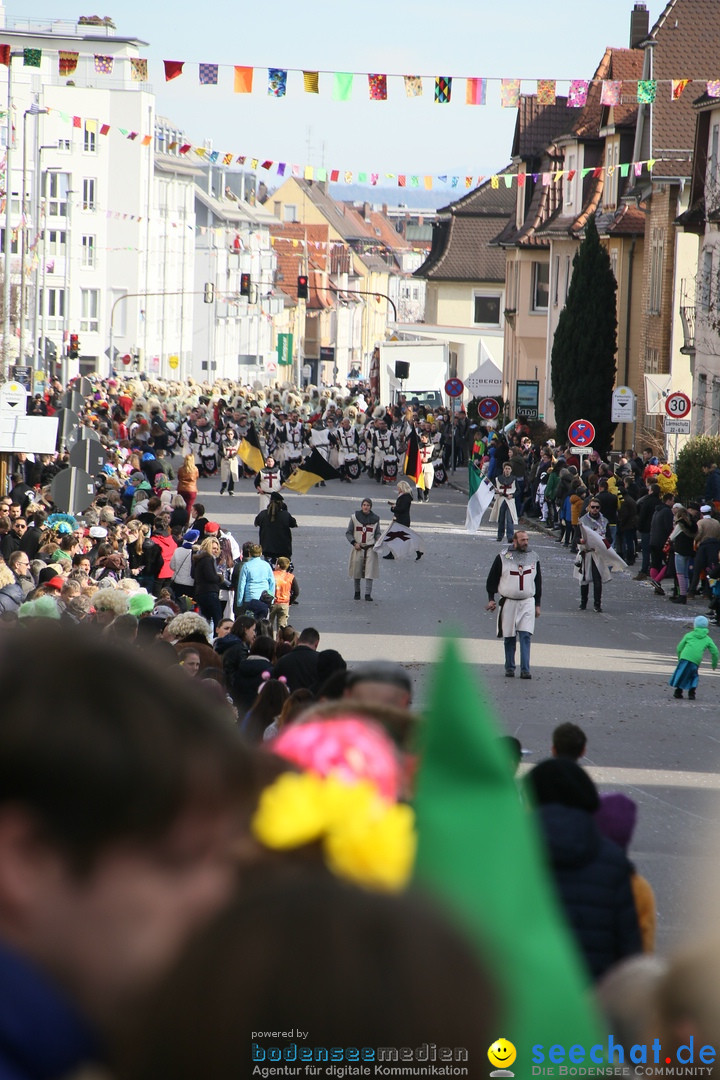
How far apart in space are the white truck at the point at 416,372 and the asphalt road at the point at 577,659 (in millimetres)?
34405

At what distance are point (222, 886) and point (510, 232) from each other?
58924 millimetres

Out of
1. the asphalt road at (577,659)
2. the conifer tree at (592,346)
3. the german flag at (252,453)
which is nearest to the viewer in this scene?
the asphalt road at (577,659)

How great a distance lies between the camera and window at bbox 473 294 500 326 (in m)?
80.4

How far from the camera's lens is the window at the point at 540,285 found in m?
56.7

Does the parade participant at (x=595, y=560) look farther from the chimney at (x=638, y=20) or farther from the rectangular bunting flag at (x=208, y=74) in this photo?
the chimney at (x=638, y=20)

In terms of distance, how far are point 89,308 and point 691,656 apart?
240ft

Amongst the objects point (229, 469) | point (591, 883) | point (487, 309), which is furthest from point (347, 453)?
point (591, 883)

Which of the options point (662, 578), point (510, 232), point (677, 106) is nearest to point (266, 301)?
point (510, 232)

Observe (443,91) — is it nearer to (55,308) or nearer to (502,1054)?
(502,1054)

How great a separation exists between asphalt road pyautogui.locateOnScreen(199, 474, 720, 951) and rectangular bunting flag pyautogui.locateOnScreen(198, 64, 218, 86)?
299 inches

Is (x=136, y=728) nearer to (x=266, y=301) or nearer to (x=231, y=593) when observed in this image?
(x=231, y=593)

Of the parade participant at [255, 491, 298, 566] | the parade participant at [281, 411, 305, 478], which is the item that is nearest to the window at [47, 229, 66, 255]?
the parade participant at [281, 411, 305, 478]

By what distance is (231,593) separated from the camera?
1823 centimetres

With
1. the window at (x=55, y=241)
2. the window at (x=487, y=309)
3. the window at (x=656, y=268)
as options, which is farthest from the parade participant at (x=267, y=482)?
the window at (x=55, y=241)
